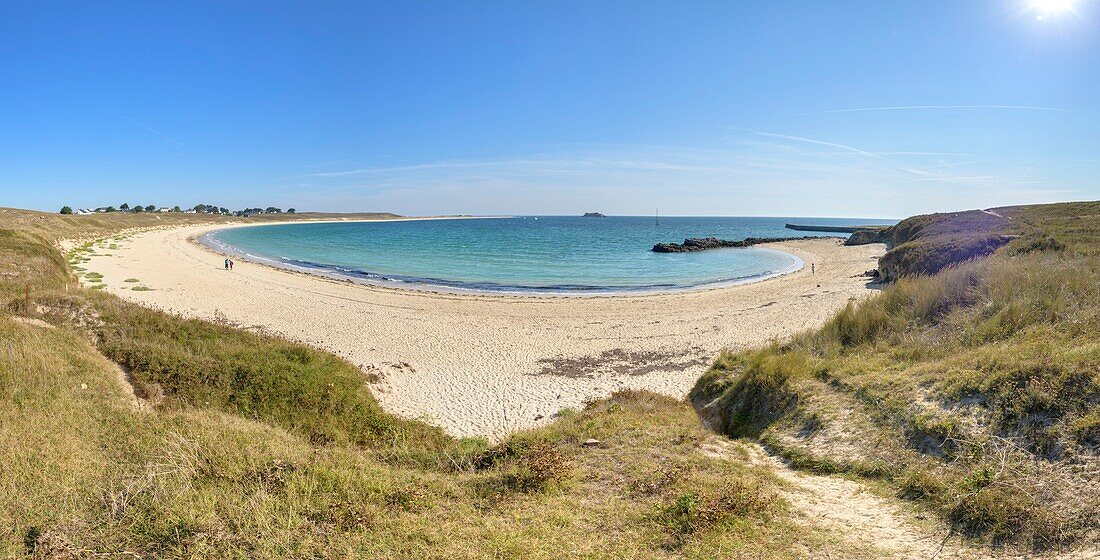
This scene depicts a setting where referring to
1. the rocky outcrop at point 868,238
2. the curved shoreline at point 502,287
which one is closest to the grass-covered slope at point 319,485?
the curved shoreline at point 502,287

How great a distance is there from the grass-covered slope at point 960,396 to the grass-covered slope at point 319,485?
140 cm

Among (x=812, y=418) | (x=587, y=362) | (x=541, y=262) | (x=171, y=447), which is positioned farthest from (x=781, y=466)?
(x=541, y=262)

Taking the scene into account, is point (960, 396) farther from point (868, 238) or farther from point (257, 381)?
point (868, 238)

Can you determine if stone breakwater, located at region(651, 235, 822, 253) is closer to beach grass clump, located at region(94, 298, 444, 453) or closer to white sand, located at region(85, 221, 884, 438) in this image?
white sand, located at region(85, 221, 884, 438)

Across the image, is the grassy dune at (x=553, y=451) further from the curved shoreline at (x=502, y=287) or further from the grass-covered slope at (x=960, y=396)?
the curved shoreline at (x=502, y=287)

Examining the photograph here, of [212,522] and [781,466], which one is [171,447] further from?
[781,466]

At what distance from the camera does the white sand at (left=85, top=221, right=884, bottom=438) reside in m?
12.5

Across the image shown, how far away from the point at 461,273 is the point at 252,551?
3673 centimetres

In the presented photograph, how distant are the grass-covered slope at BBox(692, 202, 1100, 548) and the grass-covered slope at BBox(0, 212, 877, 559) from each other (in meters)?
1.40

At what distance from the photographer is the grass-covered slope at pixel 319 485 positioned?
3914 mm

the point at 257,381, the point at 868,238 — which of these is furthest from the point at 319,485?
the point at 868,238

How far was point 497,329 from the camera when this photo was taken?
65.3 ft

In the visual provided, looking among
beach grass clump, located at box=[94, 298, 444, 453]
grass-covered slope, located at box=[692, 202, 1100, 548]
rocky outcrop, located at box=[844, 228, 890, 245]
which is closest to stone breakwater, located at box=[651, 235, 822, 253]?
rocky outcrop, located at box=[844, 228, 890, 245]

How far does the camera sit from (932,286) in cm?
1091
